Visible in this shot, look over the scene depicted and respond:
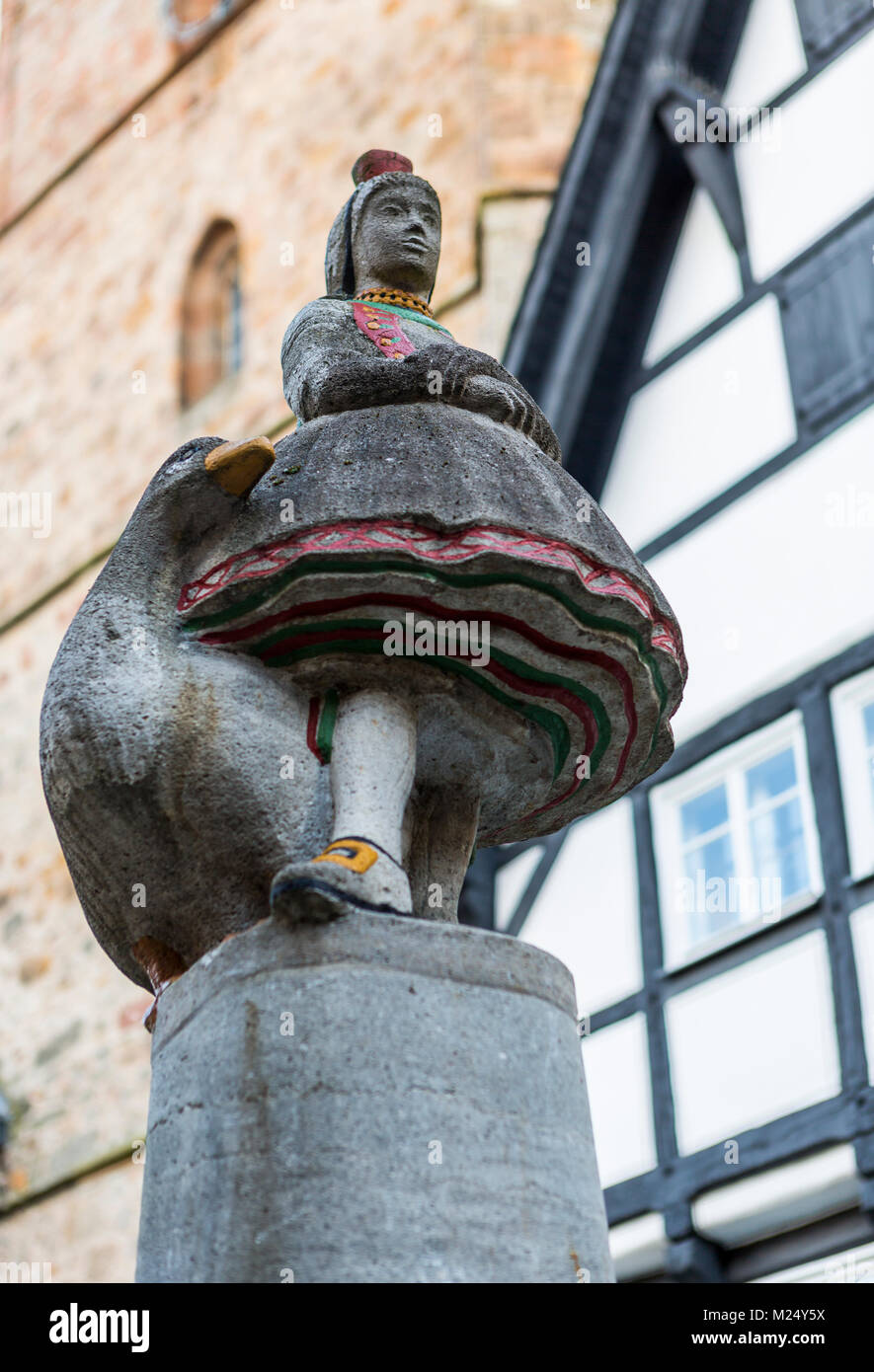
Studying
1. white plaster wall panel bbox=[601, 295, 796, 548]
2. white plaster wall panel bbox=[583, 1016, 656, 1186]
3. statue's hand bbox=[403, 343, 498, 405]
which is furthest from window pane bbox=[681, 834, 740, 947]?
statue's hand bbox=[403, 343, 498, 405]

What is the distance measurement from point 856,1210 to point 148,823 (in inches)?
161

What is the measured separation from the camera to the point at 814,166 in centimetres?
851

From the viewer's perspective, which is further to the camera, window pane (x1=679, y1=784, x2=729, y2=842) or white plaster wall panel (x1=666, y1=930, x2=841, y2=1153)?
window pane (x1=679, y1=784, x2=729, y2=842)

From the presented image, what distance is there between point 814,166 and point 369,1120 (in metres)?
6.66

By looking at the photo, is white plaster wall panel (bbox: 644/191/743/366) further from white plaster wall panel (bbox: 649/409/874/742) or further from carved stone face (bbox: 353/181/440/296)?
carved stone face (bbox: 353/181/440/296)

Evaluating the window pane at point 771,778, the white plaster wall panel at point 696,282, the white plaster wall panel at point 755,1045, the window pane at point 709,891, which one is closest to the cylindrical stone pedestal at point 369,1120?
the white plaster wall panel at point 755,1045

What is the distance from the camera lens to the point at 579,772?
11.1 ft

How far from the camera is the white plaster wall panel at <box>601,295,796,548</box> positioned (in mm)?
8164

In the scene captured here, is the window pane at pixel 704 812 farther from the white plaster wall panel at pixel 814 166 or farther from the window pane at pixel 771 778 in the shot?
the white plaster wall panel at pixel 814 166

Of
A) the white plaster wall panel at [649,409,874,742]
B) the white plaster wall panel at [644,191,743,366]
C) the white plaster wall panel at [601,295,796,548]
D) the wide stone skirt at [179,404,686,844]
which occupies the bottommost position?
the wide stone skirt at [179,404,686,844]
